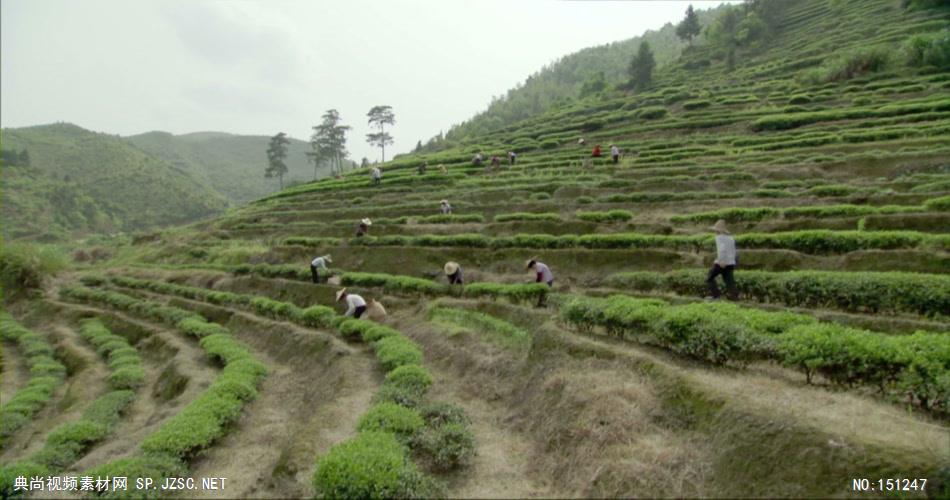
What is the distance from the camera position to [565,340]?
10.3m

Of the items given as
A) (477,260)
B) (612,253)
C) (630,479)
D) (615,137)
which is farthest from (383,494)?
(615,137)

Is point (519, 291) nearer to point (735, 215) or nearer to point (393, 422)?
point (393, 422)

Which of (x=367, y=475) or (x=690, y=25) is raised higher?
(x=690, y=25)

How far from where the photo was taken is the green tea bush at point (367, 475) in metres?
6.21

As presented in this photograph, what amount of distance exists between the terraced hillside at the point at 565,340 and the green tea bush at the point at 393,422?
0.05 m

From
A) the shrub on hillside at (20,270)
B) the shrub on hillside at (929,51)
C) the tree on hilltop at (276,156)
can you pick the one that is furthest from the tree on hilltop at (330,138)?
the shrub on hillside at (929,51)

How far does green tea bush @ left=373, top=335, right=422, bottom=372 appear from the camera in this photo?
12.3 m

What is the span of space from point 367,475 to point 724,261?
1008cm

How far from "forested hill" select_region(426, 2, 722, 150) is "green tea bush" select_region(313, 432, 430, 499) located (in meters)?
79.9

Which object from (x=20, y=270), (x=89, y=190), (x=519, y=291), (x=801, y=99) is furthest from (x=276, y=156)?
(x=519, y=291)

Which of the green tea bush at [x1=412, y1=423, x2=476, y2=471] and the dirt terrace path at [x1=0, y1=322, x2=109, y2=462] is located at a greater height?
the green tea bush at [x1=412, y1=423, x2=476, y2=471]

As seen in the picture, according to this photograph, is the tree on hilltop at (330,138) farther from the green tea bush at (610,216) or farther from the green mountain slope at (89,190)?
the green tea bush at (610,216)

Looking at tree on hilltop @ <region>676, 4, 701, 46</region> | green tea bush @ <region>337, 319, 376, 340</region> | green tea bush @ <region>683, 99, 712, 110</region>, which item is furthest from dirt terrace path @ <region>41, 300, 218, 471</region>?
tree on hilltop @ <region>676, 4, 701, 46</region>

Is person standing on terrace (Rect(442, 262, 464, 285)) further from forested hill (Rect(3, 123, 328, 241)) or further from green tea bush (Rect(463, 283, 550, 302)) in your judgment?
forested hill (Rect(3, 123, 328, 241))
